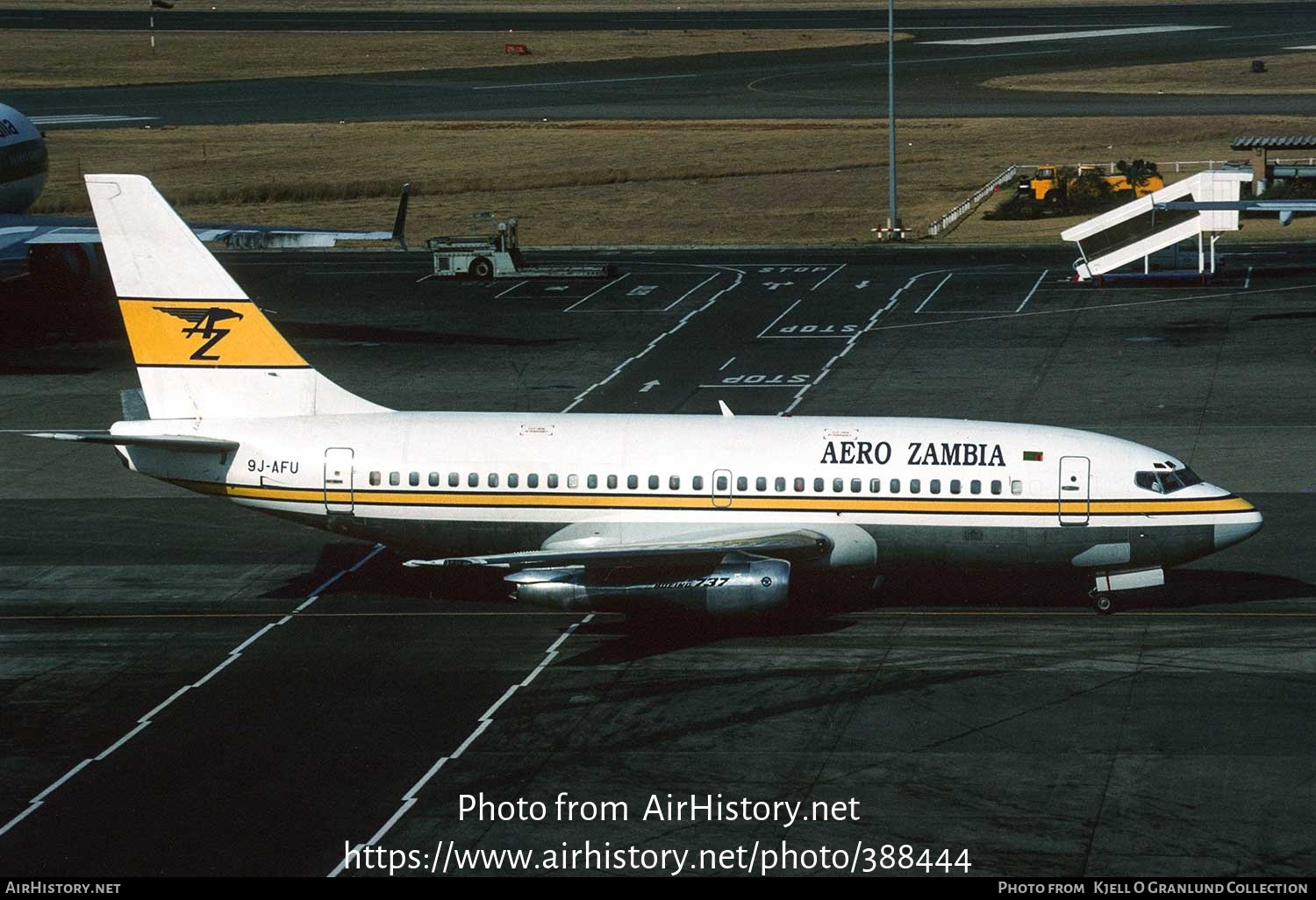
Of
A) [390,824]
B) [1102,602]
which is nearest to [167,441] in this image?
[390,824]

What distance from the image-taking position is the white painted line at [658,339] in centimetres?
6347

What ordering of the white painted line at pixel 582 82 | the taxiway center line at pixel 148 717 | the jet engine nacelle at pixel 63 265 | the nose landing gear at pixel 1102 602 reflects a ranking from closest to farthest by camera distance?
the taxiway center line at pixel 148 717 < the nose landing gear at pixel 1102 602 < the jet engine nacelle at pixel 63 265 < the white painted line at pixel 582 82

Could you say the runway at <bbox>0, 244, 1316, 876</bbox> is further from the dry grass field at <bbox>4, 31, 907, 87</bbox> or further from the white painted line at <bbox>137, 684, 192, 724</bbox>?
the dry grass field at <bbox>4, 31, 907, 87</bbox>

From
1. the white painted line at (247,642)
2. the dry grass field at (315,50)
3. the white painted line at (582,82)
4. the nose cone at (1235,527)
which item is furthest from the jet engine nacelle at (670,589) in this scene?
the dry grass field at (315,50)

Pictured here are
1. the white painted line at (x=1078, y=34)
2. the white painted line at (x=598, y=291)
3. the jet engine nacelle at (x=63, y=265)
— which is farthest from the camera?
the white painted line at (x=1078, y=34)

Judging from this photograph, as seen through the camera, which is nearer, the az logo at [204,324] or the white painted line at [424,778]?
the white painted line at [424,778]

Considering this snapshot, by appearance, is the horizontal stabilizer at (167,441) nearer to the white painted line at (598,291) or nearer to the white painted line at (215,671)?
the white painted line at (215,671)

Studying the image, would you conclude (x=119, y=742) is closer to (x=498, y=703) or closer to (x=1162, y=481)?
(x=498, y=703)

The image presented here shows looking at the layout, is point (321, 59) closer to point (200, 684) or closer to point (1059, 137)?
point (1059, 137)

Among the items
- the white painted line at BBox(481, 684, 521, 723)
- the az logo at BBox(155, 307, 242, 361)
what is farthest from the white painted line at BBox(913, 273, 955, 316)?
the white painted line at BBox(481, 684, 521, 723)

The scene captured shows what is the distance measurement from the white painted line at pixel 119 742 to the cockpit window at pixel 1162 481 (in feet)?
71.9

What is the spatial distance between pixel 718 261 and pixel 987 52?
94.9 m

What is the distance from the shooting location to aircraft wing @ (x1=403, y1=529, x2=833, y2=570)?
38125mm

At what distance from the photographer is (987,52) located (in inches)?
6949
